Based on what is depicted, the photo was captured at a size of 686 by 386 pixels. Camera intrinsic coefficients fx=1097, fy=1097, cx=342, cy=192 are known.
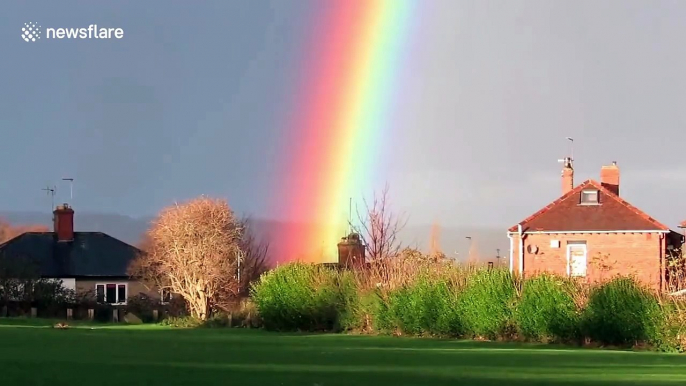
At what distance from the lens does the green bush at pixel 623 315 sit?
27.5 m

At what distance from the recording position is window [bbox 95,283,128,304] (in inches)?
2218

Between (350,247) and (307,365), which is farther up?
(350,247)

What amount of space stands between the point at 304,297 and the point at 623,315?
12.8 meters

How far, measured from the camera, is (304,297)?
123 ft

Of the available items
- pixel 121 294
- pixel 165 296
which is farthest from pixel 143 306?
pixel 121 294

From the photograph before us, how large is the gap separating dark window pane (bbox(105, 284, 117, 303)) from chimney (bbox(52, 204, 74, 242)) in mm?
4419

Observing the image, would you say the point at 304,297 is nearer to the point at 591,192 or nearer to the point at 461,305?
the point at 461,305

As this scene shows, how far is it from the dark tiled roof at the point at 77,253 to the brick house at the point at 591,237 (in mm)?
23364

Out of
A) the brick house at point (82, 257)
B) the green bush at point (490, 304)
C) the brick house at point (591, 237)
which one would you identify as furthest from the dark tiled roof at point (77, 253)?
the green bush at point (490, 304)

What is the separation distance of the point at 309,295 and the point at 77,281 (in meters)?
23.2

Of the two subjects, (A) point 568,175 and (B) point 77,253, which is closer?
(A) point 568,175

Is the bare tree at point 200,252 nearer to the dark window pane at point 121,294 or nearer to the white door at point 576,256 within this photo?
the dark window pane at point 121,294

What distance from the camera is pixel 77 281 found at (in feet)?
187

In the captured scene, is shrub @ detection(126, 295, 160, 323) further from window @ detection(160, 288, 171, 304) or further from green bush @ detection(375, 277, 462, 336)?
green bush @ detection(375, 277, 462, 336)
